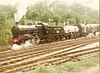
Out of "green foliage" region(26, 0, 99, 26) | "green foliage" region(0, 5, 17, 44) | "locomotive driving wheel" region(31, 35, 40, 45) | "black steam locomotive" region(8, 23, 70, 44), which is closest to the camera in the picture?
"green foliage" region(0, 5, 17, 44)

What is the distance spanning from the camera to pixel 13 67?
881 centimetres

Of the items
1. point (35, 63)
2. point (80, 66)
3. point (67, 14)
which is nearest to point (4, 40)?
point (67, 14)

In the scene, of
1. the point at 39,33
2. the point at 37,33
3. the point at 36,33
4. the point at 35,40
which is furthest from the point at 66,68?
the point at 39,33

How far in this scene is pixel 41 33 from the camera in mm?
15797

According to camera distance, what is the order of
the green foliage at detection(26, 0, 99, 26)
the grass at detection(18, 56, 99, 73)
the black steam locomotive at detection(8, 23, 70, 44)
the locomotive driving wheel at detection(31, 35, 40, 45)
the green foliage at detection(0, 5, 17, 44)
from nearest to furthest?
the grass at detection(18, 56, 99, 73)
the green foliage at detection(0, 5, 17, 44)
the green foliage at detection(26, 0, 99, 26)
the black steam locomotive at detection(8, 23, 70, 44)
the locomotive driving wheel at detection(31, 35, 40, 45)

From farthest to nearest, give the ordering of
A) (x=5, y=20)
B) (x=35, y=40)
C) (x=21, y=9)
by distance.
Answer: (x=35, y=40) → (x=21, y=9) → (x=5, y=20)

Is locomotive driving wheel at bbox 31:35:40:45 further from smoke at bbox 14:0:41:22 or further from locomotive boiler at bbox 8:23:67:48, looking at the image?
smoke at bbox 14:0:41:22

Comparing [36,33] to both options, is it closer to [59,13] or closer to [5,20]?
[59,13]

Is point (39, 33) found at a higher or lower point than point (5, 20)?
Result: lower

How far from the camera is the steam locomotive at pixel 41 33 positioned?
14.2 metres

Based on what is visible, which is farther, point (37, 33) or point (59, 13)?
point (59, 13)

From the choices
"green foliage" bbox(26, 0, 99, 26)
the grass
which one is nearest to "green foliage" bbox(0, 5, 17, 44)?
"green foliage" bbox(26, 0, 99, 26)

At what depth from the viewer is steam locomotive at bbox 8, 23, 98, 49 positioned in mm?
14203

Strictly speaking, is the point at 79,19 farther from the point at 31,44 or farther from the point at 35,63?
the point at 35,63
